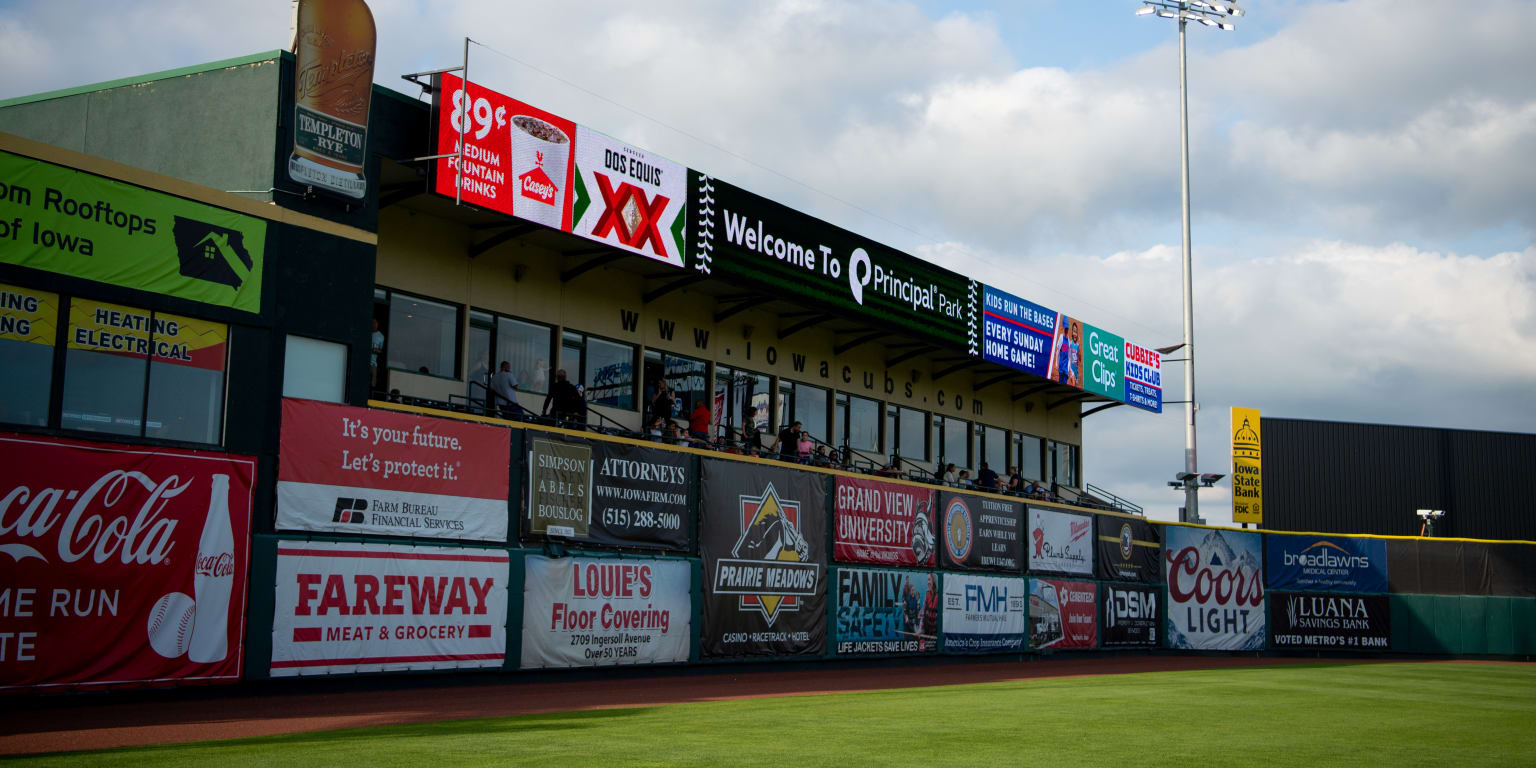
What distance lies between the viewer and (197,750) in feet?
37.6

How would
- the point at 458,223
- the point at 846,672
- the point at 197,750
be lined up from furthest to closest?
1. the point at 846,672
2. the point at 458,223
3. the point at 197,750

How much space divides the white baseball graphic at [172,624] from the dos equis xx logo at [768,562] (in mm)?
10780

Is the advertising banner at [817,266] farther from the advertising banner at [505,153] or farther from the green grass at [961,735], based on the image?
the green grass at [961,735]

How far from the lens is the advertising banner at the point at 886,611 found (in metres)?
28.9

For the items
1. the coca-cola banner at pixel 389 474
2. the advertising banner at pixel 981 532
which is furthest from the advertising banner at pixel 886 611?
the coca-cola banner at pixel 389 474

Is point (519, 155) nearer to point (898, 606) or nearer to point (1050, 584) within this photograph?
point (898, 606)

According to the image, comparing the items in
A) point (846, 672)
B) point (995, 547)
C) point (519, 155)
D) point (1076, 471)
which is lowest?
point (846, 672)

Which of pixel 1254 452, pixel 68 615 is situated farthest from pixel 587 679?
pixel 1254 452

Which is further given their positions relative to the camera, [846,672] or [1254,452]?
[1254,452]

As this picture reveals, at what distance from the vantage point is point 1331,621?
41.9 meters

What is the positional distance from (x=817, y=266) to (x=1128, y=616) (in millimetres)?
16444

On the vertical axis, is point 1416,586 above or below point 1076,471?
below

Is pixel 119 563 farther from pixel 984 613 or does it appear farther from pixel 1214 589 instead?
pixel 1214 589

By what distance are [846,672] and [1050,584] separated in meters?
10.1
